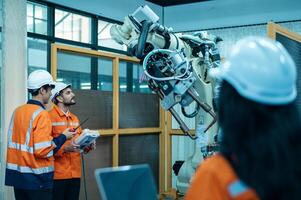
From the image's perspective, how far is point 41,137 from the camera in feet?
9.14

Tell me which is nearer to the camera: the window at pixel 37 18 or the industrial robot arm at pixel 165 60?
the industrial robot arm at pixel 165 60

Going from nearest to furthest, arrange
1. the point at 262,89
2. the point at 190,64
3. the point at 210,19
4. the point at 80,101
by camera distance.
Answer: the point at 262,89
the point at 190,64
the point at 80,101
the point at 210,19

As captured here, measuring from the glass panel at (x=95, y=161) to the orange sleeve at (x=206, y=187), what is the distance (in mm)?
2922

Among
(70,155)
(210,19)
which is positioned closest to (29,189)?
(70,155)

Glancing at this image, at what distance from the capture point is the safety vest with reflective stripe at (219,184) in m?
0.82

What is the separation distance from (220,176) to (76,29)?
16.3 feet

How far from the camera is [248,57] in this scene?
2.81 feet

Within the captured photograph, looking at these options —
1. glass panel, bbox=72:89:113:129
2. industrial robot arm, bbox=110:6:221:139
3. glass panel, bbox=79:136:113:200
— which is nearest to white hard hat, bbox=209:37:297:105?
industrial robot arm, bbox=110:6:221:139

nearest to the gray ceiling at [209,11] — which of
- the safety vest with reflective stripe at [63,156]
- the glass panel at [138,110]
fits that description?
the glass panel at [138,110]

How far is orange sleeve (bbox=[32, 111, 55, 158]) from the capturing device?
2777 millimetres

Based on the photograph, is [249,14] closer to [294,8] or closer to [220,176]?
[294,8]

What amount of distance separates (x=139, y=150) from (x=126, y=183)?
10.3 feet

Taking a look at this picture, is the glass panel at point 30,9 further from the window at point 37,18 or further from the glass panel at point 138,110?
the glass panel at point 138,110

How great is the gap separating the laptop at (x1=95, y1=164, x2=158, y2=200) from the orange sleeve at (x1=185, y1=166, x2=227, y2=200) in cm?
32
